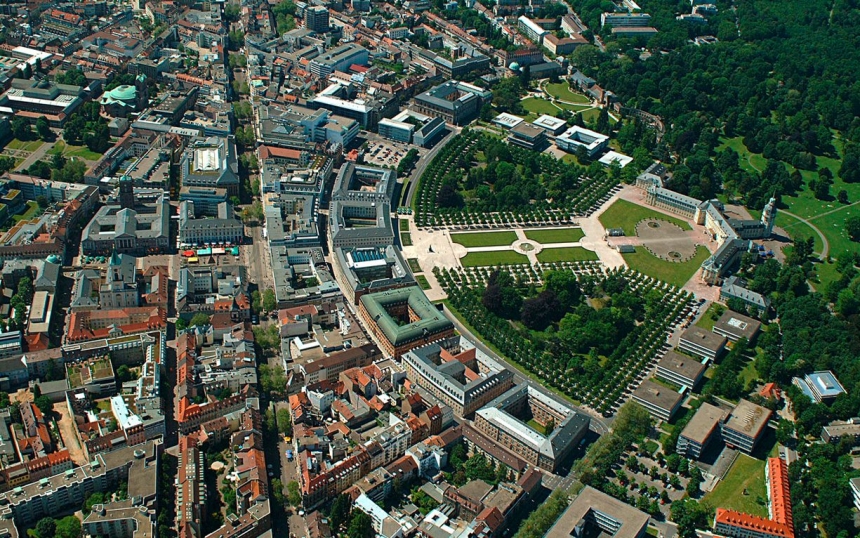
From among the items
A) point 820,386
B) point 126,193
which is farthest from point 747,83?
point 126,193

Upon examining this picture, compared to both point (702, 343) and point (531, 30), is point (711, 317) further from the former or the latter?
point (531, 30)

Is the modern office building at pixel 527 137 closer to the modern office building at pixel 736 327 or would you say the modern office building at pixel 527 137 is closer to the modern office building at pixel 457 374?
the modern office building at pixel 736 327

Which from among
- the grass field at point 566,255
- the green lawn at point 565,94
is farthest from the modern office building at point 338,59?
the grass field at point 566,255

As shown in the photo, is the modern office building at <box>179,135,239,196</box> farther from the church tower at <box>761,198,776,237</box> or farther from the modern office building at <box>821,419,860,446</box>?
the modern office building at <box>821,419,860,446</box>

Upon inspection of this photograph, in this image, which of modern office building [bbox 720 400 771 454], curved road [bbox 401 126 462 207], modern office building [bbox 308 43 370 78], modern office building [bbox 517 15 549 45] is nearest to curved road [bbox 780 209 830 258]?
modern office building [bbox 720 400 771 454]

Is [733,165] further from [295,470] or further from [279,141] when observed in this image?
[295,470]
